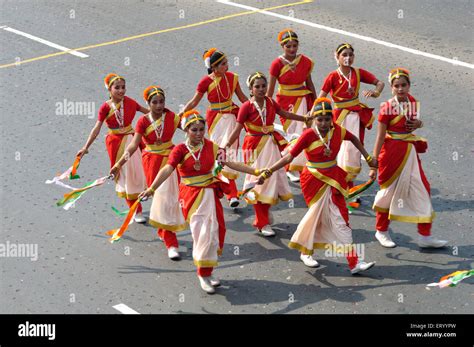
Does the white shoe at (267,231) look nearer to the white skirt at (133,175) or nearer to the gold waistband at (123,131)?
the white skirt at (133,175)

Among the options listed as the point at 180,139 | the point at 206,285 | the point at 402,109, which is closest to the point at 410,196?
the point at 402,109

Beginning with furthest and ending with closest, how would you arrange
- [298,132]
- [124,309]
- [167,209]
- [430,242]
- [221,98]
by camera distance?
[298,132] < [221,98] < [167,209] < [430,242] < [124,309]

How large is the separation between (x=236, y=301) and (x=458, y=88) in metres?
8.14

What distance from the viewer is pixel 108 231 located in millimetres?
14164

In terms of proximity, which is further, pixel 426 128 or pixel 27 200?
pixel 426 128

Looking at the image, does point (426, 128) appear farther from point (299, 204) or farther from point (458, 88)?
point (299, 204)

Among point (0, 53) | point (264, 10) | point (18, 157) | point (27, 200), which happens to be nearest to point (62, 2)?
point (0, 53)

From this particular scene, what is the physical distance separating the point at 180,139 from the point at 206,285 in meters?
5.09

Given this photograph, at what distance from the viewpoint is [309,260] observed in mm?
13273

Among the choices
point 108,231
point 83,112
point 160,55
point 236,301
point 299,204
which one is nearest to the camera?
point 236,301

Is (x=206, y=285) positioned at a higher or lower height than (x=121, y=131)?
lower

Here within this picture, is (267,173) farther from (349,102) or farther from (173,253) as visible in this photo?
(349,102)

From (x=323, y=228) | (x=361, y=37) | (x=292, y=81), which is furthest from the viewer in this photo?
(x=361, y=37)

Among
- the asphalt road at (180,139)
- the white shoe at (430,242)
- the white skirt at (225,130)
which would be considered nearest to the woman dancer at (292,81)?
the white skirt at (225,130)
